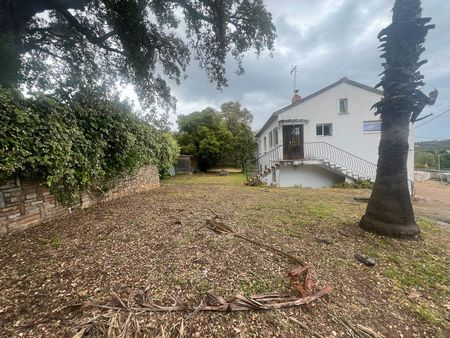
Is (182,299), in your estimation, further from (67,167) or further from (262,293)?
(67,167)

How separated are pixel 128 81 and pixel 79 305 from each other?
24.4 feet

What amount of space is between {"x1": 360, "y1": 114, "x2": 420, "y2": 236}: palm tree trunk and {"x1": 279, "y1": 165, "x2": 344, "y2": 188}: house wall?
8.13 m

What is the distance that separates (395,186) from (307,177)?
8.41 metres

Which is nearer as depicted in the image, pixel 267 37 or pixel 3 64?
pixel 3 64

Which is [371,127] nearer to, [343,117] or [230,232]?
[343,117]

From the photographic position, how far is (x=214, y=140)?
21.1 m

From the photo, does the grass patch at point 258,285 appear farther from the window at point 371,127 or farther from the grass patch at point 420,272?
the window at point 371,127

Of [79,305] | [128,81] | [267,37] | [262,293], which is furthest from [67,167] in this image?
[267,37]

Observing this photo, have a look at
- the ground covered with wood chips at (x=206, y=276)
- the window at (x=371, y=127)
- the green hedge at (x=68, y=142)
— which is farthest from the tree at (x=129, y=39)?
the window at (x=371, y=127)

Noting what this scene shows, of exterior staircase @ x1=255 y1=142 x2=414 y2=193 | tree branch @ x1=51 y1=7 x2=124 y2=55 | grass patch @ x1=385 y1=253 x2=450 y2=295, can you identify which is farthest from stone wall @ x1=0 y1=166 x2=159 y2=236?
exterior staircase @ x1=255 y1=142 x2=414 y2=193

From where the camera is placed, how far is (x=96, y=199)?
577cm

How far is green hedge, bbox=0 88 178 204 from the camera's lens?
3.38m

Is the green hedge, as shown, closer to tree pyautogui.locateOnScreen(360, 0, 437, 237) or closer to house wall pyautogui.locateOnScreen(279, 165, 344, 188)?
tree pyautogui.locateOnScreen(360, 0, 437, 237)

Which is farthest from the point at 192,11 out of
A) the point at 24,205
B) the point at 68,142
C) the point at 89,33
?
the point at 24,205
